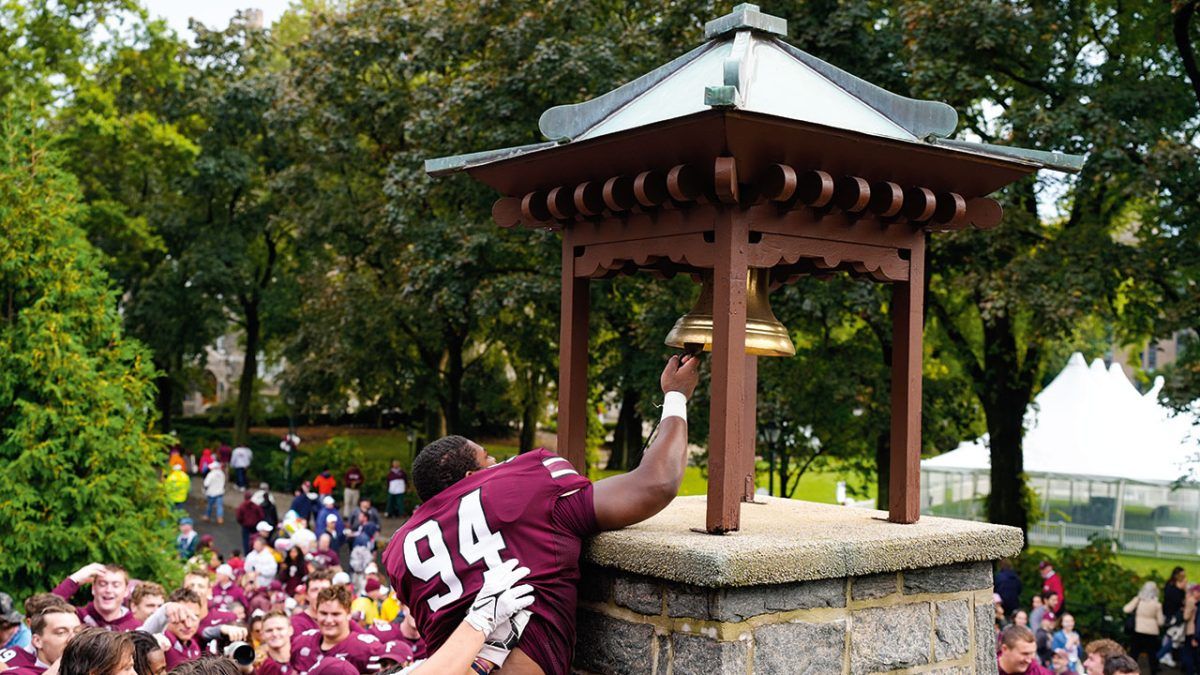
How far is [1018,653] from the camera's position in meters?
6.30

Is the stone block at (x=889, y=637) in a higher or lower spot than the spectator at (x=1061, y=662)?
higher

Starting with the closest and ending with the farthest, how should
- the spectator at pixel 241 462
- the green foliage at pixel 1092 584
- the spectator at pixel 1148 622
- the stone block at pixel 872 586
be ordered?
the stone block at pixel 872 586, the spectator at pixel 1148 622, the green foliage at pixel 1092 584, the spectator at pixel 241 462

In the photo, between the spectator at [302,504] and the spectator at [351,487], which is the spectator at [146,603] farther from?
the spectator at [351,487]

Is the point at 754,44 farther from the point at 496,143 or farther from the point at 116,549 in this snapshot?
the point at 496,143

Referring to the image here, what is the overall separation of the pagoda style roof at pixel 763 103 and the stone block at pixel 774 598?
169 cm

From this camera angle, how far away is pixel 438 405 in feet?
86.5

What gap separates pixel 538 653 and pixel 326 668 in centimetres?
261

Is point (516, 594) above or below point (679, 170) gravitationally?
below

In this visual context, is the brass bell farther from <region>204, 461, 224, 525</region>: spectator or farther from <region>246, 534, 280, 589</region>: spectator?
<region>204, 461, 224, 525</region>: spectator

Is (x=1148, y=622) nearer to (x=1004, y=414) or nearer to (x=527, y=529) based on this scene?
(x=1004, y=414)

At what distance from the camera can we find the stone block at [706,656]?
390 centimetres

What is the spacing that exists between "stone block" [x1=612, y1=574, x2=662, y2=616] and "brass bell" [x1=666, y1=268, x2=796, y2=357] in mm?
1061

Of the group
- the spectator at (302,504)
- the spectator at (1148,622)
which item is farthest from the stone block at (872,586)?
the spectator at (302,504)

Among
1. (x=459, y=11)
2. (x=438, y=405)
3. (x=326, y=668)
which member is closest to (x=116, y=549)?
(x=326, y=668)
